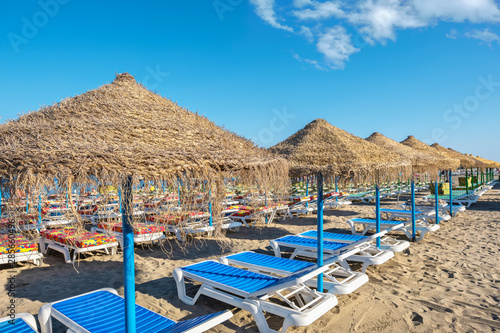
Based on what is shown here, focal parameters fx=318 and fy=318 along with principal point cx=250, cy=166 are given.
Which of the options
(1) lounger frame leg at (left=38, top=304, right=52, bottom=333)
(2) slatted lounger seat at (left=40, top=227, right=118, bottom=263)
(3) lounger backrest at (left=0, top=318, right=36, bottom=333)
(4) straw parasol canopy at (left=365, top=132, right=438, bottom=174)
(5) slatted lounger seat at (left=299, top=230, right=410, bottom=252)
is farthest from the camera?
(4) straw parasol canopy at (left=365, top=132, right=438, bottom=174)

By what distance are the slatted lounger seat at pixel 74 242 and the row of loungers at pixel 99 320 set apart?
103 inches

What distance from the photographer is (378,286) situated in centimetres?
461

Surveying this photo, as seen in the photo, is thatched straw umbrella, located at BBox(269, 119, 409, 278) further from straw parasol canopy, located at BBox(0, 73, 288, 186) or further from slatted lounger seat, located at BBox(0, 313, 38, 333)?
slatted lounger seat, located at BBox(0, 313, 38, 333)

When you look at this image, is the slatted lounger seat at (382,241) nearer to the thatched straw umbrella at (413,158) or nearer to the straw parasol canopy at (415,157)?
the thatched straw umbrella at (413,158)

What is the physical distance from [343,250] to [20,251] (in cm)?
565

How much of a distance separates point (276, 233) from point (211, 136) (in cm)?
616

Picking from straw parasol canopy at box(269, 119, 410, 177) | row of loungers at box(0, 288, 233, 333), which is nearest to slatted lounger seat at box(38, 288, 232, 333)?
row of loungers at box(0, 288, 233, 333)

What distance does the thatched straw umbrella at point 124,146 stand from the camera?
6.37 ft

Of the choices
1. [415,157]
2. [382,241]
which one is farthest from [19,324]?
[415,157]

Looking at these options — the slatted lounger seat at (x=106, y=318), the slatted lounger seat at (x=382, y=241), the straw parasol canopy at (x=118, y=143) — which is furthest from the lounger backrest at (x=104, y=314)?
the slatted lounger seat at (x=382, y=241)

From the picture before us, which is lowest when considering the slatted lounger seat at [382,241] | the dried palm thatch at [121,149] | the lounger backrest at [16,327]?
the lounger backrest at [16,327]

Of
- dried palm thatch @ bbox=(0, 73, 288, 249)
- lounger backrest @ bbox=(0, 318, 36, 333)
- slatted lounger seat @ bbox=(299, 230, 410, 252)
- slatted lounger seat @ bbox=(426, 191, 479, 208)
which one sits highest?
dried palm thatch @ bbox=(0, 73, 288, 249)

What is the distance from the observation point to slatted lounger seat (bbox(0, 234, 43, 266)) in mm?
5457

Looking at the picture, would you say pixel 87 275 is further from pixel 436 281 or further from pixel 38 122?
pixel 436 281
